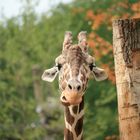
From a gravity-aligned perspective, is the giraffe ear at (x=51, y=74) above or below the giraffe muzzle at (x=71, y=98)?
above

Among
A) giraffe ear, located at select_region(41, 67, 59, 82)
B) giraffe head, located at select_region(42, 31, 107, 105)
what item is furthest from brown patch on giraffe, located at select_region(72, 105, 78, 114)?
giraffe ear, located at select_region(41, 67, 59, 82)

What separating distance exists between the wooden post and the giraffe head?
254 mm

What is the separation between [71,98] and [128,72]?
0.75 m

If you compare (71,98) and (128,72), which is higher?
(128,72)

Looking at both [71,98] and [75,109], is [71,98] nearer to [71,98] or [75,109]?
[71,98]

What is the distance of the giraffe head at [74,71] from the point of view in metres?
5.63

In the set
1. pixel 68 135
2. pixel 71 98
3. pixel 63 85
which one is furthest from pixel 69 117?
pixel 71 98

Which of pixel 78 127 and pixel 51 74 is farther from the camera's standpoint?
pixel 51 74

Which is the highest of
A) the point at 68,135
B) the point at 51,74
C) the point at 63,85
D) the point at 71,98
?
the point at 51,74

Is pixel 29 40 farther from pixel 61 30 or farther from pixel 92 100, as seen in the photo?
pixel 92 100

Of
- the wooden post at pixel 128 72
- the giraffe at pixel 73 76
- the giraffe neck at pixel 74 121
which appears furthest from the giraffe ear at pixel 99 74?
the giraffe neck at pixel 74 121

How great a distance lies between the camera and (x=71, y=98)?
18.5 ft

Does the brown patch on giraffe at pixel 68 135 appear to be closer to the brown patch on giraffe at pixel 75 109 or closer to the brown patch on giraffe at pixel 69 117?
the brown patch on giraffe at pixel 69 117

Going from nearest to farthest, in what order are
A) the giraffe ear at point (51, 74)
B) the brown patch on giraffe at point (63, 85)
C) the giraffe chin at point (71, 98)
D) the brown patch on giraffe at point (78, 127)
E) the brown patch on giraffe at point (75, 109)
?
the giraffe chin at point (71, 98), the brown patch on giraffe at point (63, 85), the brown patch on giraffe at point (75, 109), the brown patch on giraffe at point (78, 127), the giraffe ear at point (51, 74)
